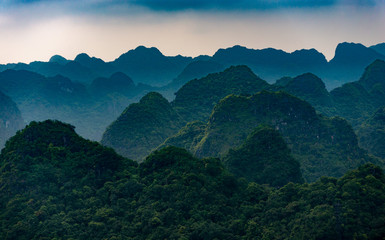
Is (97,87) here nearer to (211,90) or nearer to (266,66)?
(211,90)

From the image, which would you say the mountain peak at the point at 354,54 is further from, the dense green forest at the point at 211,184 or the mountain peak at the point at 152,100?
the dense green forest at the point at 211,184

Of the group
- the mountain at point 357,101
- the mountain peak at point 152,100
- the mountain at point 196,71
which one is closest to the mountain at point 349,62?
the mountain at point 196,71

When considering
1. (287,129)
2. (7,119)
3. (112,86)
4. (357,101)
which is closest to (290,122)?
(287,129)

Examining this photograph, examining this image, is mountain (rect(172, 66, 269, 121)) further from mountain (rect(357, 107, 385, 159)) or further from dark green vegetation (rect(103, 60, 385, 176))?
mountain (rect(357, 107, 385, 159))

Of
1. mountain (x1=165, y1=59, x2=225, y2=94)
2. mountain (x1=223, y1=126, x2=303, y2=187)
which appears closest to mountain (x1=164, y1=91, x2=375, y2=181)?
mountain (x1=223, y1=126, x2=303, y2=187)

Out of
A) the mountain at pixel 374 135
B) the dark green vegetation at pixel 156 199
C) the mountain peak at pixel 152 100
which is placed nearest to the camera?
the dark green vegetation at pixel 156 199
